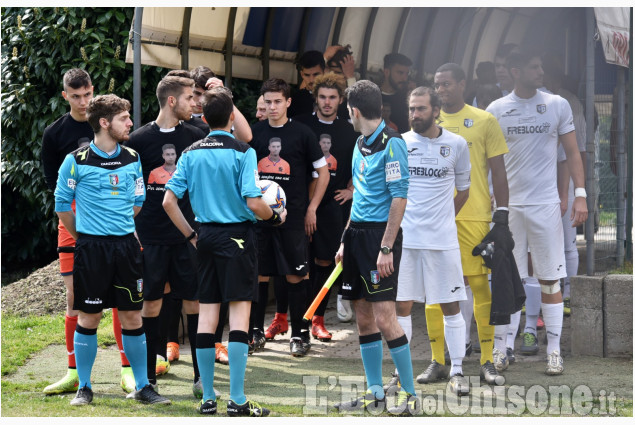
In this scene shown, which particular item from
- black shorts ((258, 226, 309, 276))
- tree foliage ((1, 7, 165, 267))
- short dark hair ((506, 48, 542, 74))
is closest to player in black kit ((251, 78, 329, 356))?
black shorts ((258, 226, 309, 276))

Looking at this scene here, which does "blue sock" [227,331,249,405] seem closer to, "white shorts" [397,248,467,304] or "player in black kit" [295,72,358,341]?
"white shorts" [397,248,467,304]

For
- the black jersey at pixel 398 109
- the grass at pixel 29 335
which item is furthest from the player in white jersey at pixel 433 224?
the grass at pixel 29 335

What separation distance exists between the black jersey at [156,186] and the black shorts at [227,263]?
1.01 meters

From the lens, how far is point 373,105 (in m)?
5.97

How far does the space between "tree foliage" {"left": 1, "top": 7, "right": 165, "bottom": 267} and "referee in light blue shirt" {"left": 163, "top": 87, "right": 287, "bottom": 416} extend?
17.8 ft

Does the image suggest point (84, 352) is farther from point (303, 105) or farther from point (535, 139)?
point (303, 105)

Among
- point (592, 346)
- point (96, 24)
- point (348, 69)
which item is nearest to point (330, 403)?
point (592, 346)

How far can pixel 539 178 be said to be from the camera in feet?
24.5

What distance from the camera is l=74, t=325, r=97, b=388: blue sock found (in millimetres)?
6199

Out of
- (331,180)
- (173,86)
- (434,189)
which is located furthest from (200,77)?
(434,189)

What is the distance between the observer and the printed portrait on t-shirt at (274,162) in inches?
316

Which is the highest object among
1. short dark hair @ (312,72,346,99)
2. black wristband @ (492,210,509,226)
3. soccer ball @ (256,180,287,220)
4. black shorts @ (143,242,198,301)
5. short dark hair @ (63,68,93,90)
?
short dark hair @ (312,72,346,99)

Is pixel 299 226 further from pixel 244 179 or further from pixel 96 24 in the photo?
pixel 96 24

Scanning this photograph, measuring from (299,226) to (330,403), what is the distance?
224 cm
